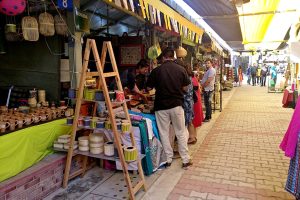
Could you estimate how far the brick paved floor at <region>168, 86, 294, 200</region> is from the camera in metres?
3.60

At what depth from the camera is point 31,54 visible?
452 cm

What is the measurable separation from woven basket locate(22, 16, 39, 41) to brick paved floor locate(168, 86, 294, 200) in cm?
277

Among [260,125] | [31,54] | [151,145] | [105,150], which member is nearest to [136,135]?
[151,145]

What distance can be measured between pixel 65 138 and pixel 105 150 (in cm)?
60

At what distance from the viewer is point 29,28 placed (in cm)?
359

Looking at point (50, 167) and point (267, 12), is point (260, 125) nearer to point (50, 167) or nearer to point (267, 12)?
point (267, 12)

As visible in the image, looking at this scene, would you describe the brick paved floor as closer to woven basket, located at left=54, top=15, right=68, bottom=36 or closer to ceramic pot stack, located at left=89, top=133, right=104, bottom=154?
ceramic pot stack, located at left=89, top=133, right=104, bottom=154

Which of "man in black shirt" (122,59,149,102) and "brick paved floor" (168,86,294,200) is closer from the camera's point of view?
"brick paved floor" (168,86,294,200)

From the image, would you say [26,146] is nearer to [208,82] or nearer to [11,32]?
[11,32]

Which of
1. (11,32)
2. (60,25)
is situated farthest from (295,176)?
(11,32)

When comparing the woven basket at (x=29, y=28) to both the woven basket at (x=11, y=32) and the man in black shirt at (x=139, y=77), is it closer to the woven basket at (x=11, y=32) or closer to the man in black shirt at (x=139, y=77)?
the woven basket at (x=11, y=32)

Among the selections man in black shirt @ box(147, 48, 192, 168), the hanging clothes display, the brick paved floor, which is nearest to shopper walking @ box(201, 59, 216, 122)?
the brick paved floor

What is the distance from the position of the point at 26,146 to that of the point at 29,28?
60.1 inches

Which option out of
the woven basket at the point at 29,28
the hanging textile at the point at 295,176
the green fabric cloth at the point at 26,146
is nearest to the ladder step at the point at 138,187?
the green fabric cloth at the point at 26,146
